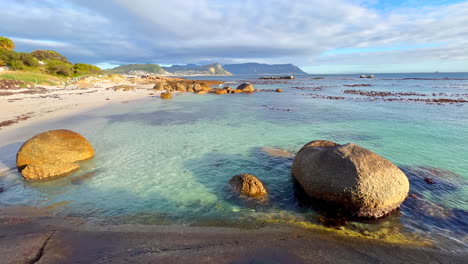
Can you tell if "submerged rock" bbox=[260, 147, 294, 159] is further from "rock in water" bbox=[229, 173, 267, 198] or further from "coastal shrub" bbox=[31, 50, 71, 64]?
"coastal shrub" bbox=[31, 50, 71, 64]

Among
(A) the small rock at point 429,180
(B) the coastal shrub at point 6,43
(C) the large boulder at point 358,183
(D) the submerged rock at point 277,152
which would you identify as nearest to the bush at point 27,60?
(B) the coastal shrub at point 6,43

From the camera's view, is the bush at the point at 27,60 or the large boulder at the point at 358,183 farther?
the bush at the point at 27,60

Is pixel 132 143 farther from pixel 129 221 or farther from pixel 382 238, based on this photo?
pixel 382 238

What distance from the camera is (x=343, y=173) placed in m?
6.48

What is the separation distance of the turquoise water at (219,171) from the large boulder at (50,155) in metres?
0.47

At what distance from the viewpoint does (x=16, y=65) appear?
50.7 m

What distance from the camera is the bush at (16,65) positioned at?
1978 inches

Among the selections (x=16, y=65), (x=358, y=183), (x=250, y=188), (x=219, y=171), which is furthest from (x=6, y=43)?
(x=358, y=183)

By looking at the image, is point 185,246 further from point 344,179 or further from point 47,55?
point 47,55

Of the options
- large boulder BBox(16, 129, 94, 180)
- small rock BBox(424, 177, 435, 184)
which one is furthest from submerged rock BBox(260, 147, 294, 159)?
large boulder BBox(16, 129, 94, 180)

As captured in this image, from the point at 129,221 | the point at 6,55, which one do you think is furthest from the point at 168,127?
the point at 6,55

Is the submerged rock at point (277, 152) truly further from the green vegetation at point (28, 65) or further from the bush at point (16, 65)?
the bush at point (16, 65)

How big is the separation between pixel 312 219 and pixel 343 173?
1539mm

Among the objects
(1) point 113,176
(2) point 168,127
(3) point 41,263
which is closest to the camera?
(3) point 41,263
